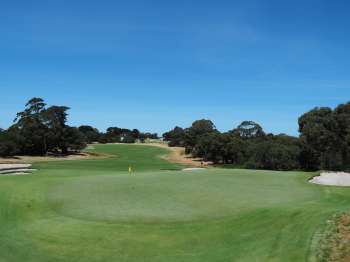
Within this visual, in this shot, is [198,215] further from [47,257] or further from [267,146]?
[267,146]

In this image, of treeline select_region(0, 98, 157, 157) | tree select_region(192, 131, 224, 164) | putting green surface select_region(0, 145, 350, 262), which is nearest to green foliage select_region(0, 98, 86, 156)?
treeline select_region(0, 98, 157, 157)

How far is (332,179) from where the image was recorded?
3219 cm

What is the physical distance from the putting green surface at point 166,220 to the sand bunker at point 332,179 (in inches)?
99.6

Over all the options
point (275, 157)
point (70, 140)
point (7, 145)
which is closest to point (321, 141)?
point (275, 157)

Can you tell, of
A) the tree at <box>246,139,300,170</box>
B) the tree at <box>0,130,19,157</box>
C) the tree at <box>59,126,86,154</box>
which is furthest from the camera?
the tree at <box>59,126,86,154</box>

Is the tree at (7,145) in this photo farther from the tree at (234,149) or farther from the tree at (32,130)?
the tree at (234,149)

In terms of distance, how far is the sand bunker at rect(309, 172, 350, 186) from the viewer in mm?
30878

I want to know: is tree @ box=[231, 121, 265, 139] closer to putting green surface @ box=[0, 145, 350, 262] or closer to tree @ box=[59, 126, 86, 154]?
tree @ box=[59, 126, 86, 154]

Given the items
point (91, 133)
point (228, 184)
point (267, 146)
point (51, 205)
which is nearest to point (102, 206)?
point (51, 205)

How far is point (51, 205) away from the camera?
2380 centimetres

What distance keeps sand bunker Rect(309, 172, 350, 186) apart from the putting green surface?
2.53m

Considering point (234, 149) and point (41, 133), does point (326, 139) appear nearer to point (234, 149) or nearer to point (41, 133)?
point (234, 149)

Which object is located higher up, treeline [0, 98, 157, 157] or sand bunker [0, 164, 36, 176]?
treeline [0, 98, 157, 157]

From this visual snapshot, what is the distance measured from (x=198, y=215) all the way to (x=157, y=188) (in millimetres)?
7169
